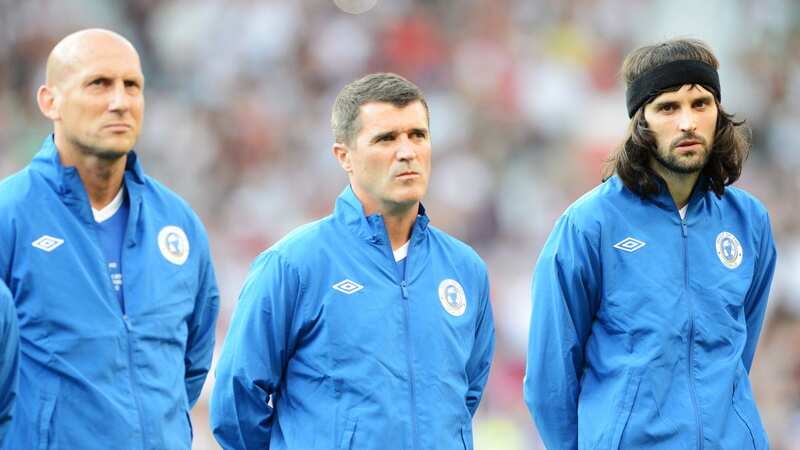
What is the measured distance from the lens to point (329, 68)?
1259 cm

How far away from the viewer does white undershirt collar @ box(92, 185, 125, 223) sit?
5.21 m

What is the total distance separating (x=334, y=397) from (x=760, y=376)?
567cm

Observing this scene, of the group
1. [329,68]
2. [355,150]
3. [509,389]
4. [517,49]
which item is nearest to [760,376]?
[509,389]

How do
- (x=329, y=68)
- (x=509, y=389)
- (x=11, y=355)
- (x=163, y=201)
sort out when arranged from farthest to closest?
(x=329, y=68) → (x=509, y=389) → (x=163, y=201) → (x=11, y=355)

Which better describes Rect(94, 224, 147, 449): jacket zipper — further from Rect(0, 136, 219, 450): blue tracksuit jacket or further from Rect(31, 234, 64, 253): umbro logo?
Rect(31, 234, 64, 253): umbro logo

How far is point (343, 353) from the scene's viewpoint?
493 cm

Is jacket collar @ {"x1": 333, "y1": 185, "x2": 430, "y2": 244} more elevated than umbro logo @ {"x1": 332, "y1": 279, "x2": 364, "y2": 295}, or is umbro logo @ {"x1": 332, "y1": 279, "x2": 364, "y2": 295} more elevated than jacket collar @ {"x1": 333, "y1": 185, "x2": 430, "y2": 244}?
jacket collar @ {"x1": 333, "y1": 185, "x2": 430, "y2": 244}

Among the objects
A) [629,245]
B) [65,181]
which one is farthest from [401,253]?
[65,181]

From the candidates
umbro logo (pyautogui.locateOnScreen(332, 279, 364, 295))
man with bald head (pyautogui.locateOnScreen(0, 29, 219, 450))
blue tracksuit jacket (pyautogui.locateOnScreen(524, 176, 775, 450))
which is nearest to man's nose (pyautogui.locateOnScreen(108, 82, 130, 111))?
man with bald head (pyautogui.locateOnScreen(0, 29, 219, 450))

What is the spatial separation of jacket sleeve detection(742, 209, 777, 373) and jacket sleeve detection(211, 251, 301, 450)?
5.13 ft

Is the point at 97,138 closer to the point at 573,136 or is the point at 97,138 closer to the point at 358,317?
the point at 358,317

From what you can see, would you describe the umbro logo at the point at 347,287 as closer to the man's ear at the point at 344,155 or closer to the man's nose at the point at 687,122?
the man's ear at the point at 344,155

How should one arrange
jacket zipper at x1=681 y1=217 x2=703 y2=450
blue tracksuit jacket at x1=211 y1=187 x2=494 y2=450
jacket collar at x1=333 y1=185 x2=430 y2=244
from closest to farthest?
1. blue tracksuit jacket at x1=211 y1=187 x2=494 y2=450
2. jacket zipper at x1=681 y1=217 x2=703 y2=450
3. jacket collar at x1=333 y1=185 x2=430 y2=244

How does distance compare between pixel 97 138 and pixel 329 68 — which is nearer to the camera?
pixel 97 138
